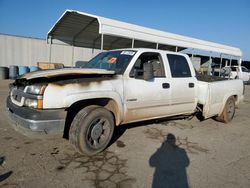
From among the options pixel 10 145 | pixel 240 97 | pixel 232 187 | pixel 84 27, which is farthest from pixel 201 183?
pixel 84 27

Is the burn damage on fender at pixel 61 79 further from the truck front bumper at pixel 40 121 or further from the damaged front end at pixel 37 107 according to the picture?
the truck front bumper at pixel 40 121

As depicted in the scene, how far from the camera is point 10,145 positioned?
13.2ft

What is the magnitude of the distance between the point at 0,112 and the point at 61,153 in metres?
3.65

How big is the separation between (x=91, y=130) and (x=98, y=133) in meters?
0.16

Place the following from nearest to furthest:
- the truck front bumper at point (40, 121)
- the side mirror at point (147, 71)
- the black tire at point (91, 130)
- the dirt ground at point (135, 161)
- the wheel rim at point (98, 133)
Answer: the dirt ground at point (135, 161) → the truck front bumper at point (40, 121) → the black tire at point (91, 130) → the wheel rim at point (98, 133) → the side mirror at point (147, 71)

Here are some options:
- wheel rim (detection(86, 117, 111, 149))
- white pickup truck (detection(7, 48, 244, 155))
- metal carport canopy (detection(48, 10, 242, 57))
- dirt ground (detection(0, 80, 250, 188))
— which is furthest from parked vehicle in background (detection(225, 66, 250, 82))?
wheel rim (detection(86, 117, 111, 149))

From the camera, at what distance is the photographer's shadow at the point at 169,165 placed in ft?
9.82

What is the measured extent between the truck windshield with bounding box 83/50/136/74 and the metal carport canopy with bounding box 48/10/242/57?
5.13 metres

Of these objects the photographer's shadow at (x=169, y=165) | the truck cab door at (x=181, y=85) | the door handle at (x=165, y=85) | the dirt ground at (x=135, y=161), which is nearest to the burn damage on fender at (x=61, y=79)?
the dirt ground at (x=135, y=161)

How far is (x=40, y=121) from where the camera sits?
3.14m

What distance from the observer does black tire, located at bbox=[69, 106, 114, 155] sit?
11.5ft

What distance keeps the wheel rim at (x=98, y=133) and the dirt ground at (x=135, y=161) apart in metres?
0.22

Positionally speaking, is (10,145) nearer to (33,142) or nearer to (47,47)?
(33,142)

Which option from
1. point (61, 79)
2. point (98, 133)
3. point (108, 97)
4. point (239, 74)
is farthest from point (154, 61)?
point (239, 74)
